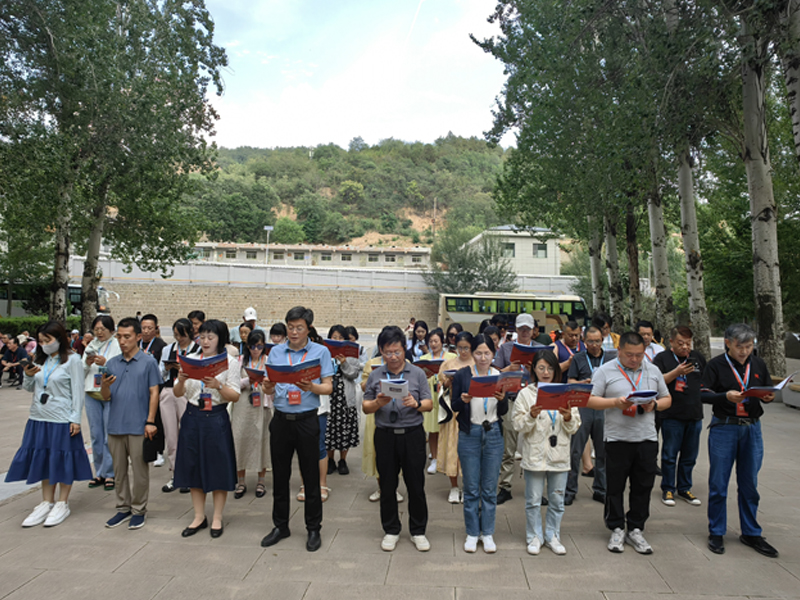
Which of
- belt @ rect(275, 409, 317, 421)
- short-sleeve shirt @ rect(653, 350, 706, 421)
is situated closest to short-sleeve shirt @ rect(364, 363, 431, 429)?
belt @ rect(275, 409, 317, 421)

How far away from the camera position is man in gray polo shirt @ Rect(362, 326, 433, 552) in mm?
4258

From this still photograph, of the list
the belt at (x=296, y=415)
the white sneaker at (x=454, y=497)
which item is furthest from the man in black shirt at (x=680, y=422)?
the belt at (x=296, y=415)

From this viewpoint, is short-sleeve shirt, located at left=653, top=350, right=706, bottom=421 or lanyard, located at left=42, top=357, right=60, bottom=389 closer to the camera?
lanyard, located at left=42, top=357, right=60, bottom=389

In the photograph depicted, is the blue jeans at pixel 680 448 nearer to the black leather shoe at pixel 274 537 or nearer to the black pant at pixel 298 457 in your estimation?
the black pant at pixel 298 457

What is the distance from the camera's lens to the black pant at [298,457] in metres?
4.35

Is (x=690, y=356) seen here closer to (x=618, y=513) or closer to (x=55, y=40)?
(x=618, y=513)

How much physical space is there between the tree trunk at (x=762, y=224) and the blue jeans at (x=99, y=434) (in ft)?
42.4

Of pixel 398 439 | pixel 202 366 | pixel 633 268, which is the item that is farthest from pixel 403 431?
pixel 633 268

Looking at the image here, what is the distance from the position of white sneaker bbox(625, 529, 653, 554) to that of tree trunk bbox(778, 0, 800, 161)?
28.1ft

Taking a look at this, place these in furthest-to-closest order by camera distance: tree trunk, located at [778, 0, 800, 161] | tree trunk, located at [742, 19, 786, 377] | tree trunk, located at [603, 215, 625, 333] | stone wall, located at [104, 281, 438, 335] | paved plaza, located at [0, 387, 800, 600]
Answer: stone wall, located at [104, 281, 438, 335], tree trunk, located at [603, 215, 625, 333], tree trunk, located at [742, 19, 786, 377], tree trunk, located at [778, 0, 800, 161], paved plaza, located at [0, 387, 800, 600]

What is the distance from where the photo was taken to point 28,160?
1254 centimetres

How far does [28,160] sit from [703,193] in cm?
2358

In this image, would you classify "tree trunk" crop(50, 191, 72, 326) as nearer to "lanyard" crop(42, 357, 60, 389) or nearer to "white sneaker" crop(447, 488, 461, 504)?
"lanyard" crop(42, 357, 60, 389)

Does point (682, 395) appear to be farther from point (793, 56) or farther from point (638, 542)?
point (793, 56)
